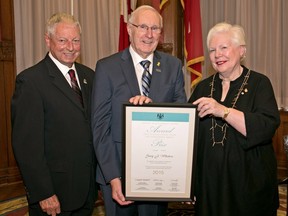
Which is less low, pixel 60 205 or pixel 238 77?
pixel 238 77

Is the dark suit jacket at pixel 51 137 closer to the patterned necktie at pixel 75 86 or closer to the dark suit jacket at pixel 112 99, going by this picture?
the patterned necktie at pixel 75 86

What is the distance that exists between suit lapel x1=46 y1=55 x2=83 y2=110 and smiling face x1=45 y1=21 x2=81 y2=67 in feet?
0.27

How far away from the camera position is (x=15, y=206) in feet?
13.4

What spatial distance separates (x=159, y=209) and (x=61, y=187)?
647mm

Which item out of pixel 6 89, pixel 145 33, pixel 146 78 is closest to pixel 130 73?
pixel 146 78

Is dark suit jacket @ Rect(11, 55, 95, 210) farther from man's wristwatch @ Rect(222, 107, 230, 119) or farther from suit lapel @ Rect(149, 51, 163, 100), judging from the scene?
man's wristwatch @ Rect(222, 107, 230, 119)

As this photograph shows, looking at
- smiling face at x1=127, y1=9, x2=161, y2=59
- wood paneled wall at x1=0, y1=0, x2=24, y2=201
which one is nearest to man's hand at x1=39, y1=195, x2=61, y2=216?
smiling face at x1=127, y1=9, x2=161, y2=59

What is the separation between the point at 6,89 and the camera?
4.71 meters

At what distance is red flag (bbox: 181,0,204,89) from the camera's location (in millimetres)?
4824

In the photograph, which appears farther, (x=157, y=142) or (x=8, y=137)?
(x=8, y=137)

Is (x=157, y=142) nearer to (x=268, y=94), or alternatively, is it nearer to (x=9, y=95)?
(x=268, y=94)

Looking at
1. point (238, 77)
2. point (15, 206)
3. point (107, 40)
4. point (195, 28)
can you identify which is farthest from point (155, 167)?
point (107, 40)

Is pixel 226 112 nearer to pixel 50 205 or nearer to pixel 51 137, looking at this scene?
pixel 51 137

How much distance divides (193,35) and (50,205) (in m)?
3.37
